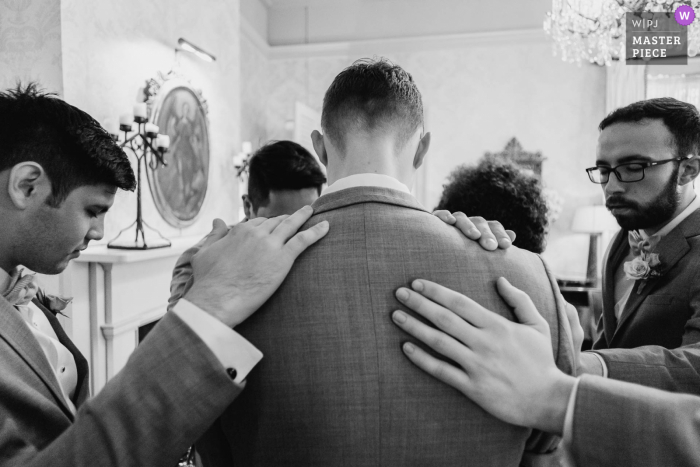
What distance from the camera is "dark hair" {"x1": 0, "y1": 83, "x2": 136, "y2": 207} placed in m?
1.16

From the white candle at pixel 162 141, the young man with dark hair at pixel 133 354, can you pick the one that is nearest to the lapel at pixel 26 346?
the young man with dark hair at pixel 133 354

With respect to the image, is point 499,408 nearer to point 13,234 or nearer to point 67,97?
point 13,234

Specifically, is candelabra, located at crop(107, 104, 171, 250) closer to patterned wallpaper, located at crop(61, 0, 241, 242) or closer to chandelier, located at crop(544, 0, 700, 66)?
patterned wallpaper, located at crop(61, 0, 241, 242)

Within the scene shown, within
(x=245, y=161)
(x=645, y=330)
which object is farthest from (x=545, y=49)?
(x=645, y=330)

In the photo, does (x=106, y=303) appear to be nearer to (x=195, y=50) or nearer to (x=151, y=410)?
(x=195, y=50)

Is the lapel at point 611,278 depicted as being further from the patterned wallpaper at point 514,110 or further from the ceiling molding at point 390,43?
the ceiling molding at point 390,43

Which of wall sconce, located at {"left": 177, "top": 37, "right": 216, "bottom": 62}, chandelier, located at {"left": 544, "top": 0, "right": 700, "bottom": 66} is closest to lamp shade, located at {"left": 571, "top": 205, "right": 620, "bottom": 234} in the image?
chandelier, located at {"left": 544, "top": 0, "right": 700, "bottom": 66}

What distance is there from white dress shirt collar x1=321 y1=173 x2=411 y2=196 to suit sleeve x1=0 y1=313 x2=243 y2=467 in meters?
0.39

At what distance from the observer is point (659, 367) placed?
1300 mm

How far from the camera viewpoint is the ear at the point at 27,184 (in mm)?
1123

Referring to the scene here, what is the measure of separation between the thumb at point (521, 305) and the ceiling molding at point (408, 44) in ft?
20.2

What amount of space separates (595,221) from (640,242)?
14.2 ft

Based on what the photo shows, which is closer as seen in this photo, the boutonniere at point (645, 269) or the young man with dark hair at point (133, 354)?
the young man with dark hair at point (133, 354)

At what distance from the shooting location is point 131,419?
30.8 inches
